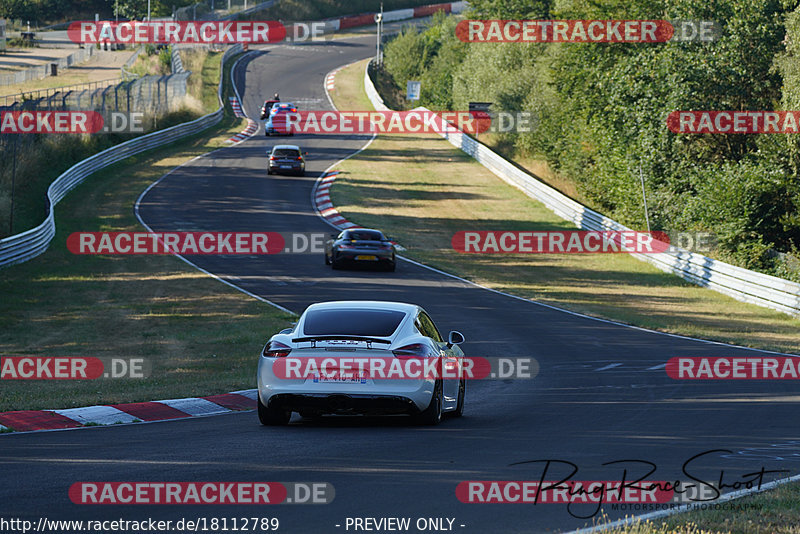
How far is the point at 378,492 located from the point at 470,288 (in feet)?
71.8

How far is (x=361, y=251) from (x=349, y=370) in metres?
19.7

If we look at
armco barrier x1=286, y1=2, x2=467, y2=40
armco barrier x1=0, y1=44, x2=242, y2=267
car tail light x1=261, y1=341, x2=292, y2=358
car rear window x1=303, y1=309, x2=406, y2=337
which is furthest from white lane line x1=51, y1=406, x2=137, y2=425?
armco barrier x1=286, y1=2, x2=467, y2=40

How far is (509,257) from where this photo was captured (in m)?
36.6

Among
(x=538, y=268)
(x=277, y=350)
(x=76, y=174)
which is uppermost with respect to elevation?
(x=76, y=174)

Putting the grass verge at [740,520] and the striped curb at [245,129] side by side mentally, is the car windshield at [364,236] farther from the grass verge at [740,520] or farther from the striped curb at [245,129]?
the striped curb at [245,129]

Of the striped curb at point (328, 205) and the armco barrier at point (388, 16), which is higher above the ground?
the armco barrier at point (388, 16)

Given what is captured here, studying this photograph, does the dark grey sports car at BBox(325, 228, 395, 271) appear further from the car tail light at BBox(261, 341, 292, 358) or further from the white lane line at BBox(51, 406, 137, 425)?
the car tail light at BBox(261, 341, 292, 358)

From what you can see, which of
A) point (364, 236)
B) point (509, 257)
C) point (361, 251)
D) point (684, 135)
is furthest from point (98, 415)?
point (684, 135)

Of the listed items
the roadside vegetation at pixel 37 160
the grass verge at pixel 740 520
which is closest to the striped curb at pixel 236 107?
the roadside vegetation at pixel 37 160

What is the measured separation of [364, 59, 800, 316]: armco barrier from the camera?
2897 centimetres

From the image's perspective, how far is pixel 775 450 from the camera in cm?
1009

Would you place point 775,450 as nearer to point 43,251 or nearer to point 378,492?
point 378,492

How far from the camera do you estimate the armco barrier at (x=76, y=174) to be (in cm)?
2780

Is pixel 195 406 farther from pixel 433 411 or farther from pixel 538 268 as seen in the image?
pixel 538 268
